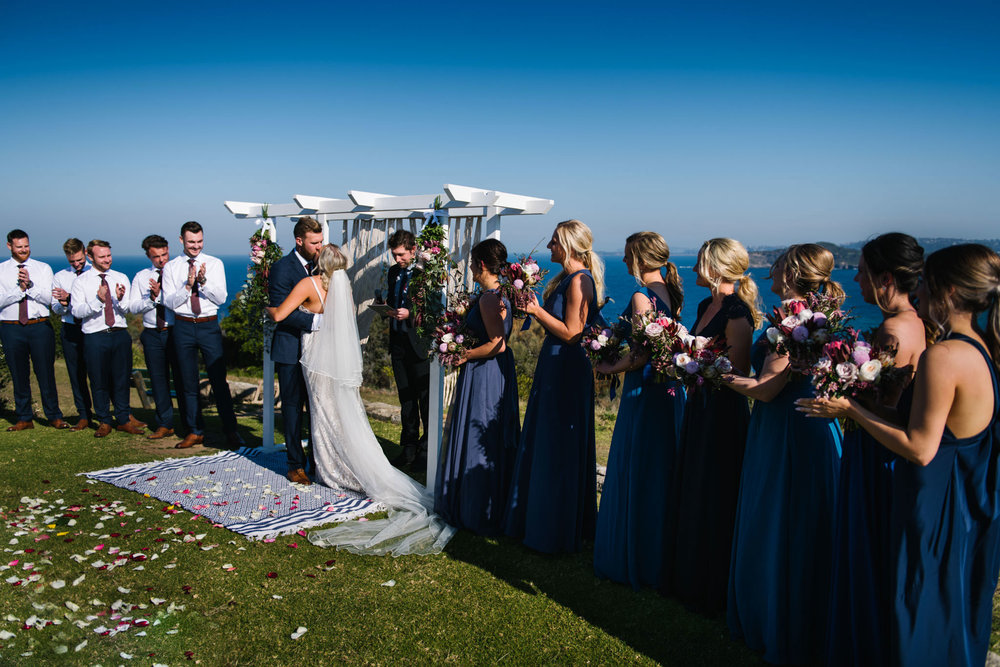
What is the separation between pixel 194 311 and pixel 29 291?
87.1 inches

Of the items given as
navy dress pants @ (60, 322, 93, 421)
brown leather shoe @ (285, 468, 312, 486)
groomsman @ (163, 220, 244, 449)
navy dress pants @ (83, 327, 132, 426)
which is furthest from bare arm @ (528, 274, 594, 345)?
navy dress pants @ (60, 322, 93, 421)

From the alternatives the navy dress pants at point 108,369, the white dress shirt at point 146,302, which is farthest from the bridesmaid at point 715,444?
the navy dress pants at point 108,369

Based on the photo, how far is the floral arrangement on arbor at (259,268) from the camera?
25.1 feet

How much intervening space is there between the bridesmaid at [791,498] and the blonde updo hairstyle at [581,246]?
57.6 inches

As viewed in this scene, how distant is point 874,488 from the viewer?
10.5 feet

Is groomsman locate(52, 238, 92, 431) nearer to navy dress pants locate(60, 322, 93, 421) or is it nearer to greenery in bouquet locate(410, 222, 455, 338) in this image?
navy dress pants locate(60, 322, 93, 421)

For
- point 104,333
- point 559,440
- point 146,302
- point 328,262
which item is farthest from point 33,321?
point 559,440

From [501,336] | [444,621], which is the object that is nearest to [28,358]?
[501,336]

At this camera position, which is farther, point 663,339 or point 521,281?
point 521,281

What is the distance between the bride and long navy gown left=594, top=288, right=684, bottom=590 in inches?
79.6

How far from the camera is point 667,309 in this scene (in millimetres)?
4438

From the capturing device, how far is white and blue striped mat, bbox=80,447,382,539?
561 cm

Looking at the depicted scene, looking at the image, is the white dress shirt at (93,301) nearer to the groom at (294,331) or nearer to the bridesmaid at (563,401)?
the groom at (294,331)

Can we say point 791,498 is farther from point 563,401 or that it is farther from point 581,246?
point 581,246
